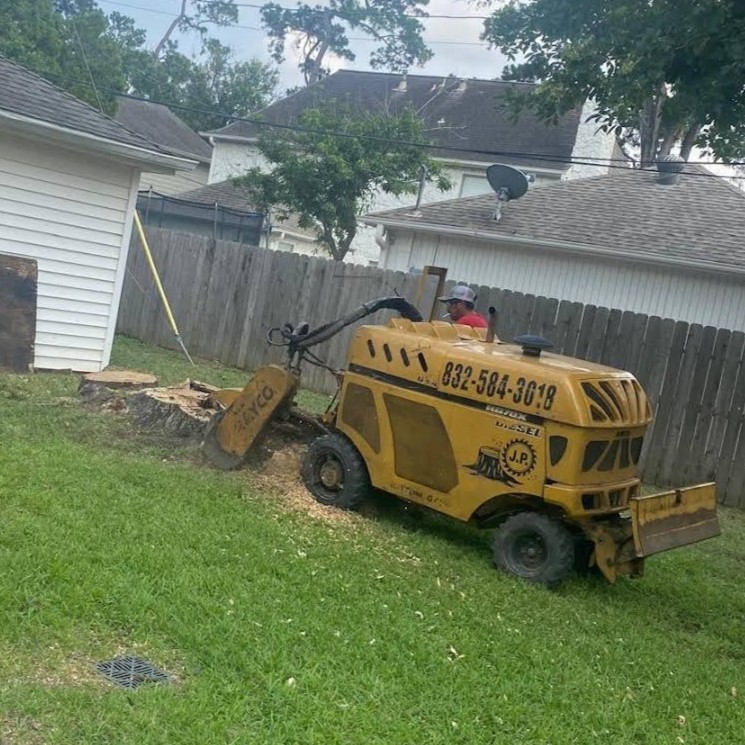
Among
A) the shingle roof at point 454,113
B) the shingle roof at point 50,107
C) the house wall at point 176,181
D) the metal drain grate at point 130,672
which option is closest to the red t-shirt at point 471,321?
the metal drain grate at point 130,672

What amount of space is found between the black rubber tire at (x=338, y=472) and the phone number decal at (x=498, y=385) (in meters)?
0.99

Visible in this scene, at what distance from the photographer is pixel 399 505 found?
7.57 m

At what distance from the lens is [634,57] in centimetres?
809

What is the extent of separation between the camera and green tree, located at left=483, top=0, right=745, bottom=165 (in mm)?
7289

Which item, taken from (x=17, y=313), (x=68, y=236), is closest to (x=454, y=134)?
(x=68, y=236)

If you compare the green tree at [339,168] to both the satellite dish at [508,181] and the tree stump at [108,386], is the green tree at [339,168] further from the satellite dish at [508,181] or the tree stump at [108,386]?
the tree stump at [108,386]

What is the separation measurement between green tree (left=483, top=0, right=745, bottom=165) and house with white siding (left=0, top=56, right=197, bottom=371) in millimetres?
4536

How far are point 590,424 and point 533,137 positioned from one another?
74.0ft

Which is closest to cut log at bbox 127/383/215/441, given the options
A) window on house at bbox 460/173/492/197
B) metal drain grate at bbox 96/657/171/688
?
metal drain grate at bbox 96/657/171/688

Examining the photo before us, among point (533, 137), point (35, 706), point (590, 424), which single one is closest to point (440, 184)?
point (533, 137)

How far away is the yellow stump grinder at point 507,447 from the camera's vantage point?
6.07 m

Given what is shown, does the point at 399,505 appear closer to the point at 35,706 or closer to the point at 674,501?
the point at 674,501

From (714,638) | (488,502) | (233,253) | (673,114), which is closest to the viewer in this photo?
(714,638)

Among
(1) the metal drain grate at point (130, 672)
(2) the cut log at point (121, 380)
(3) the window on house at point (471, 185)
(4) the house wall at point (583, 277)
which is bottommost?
(1) the metal drain grate at point (130, 672)
